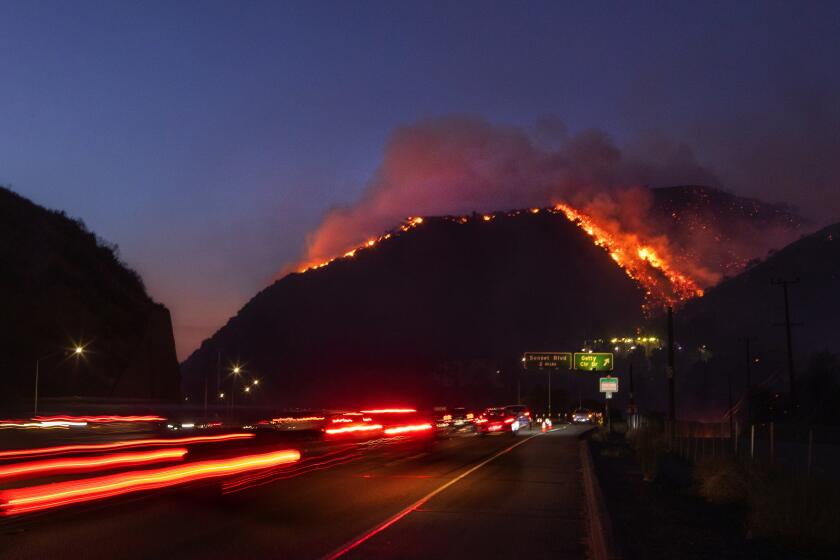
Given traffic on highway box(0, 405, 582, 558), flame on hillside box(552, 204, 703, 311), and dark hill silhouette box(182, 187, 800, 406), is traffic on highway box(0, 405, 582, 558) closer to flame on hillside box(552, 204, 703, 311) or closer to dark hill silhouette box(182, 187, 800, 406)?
dark hill silhouette box(182, 187, 800, 406)

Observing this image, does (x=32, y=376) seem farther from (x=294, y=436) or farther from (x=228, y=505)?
(x=228, y=505)

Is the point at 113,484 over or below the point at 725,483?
over

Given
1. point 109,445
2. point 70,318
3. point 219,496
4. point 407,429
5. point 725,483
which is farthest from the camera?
point 70,318

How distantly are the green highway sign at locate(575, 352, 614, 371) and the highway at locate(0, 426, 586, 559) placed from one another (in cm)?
4776

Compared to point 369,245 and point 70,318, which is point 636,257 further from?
point 70,318

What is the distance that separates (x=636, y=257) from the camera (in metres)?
176

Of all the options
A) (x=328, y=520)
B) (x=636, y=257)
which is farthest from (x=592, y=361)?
(x=636, y=257)

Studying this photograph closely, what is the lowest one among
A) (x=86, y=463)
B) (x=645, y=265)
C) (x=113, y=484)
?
(x=113, y=484)

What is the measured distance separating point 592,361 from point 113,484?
60802 mm

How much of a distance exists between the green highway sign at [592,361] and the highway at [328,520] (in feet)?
157

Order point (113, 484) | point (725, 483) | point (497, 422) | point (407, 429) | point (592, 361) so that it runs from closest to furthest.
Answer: point (113, 484), point (725, 483), point (407, 429), point (497, 422), point (592, 361)

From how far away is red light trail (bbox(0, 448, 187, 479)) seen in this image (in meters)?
11.6

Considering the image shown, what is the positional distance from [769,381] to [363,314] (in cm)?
8746

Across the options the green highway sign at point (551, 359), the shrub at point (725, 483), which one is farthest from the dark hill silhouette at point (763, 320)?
the shrub at point (725, 483)
